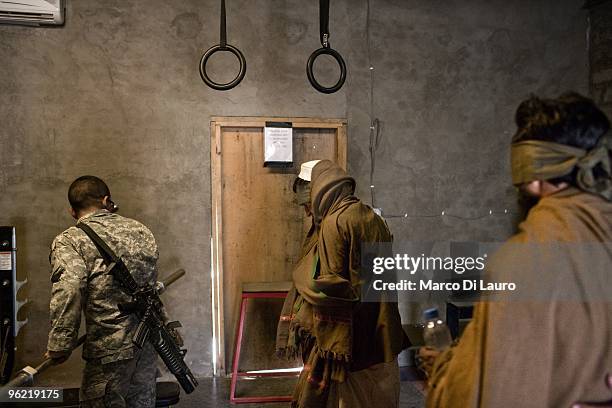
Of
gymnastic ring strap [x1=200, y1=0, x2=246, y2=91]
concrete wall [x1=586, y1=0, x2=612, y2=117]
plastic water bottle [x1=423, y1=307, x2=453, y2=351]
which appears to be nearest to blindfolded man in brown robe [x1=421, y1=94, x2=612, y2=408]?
plastic water bottle [x1=423, y1=307, x2=453, y2=351]

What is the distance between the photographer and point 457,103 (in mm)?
3377

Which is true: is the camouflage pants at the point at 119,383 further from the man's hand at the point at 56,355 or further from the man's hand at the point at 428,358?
the man's hand at the point at 428,358

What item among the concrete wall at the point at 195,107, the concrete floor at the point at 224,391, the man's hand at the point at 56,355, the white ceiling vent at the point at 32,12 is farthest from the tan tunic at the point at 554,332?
the white ceiling vent at the point at 32,12

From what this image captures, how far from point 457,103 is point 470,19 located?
1.78 feet

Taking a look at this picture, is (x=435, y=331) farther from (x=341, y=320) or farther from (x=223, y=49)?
(x=223, y=49)

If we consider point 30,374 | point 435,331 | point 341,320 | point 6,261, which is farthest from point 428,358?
Result: point 6,261

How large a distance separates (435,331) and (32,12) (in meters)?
3.00

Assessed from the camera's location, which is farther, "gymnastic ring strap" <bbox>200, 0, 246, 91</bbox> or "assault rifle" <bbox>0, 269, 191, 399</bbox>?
"gymnastic ring strap" <bbox>200, 0, 246, 91</bbox>

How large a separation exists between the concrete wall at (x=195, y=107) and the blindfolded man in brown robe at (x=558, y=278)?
1.95m

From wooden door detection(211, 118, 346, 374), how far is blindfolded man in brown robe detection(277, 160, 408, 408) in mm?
1361

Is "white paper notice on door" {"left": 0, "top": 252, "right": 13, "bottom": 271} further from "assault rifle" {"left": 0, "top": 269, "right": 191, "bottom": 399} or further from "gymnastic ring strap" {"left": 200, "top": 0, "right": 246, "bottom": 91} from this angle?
"gymnastic ring strap" {"left": 200, "top": 0, "right": 246, "bottom": 91}

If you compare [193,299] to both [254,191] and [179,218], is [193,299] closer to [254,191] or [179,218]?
[179,218]

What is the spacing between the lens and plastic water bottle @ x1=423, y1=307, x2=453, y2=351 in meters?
1.17

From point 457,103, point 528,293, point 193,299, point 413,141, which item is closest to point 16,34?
point 193,299
